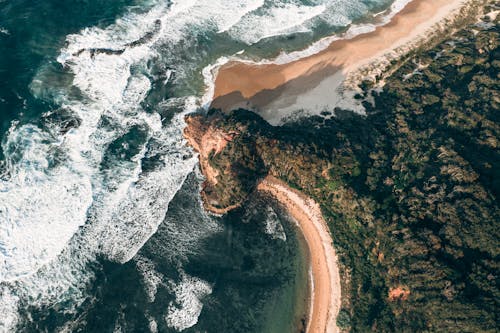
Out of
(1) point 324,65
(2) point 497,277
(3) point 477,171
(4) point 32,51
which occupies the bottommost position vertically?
(2) point 497,277

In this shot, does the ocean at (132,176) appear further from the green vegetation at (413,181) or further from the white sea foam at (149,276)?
the green vegetation at (413,181)

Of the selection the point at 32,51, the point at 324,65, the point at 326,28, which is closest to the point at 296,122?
the point at 324,65

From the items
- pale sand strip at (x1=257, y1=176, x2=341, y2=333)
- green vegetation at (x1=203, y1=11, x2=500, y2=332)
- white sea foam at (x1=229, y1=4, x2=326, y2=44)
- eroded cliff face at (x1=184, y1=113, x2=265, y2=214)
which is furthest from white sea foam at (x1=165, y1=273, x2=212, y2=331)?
white sea foam at (x1=229, y1=4, x2=326, y2=44)

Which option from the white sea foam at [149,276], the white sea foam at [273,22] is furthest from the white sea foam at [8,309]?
the white sea foam at [273,22]

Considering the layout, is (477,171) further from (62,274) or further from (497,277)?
(62,274)

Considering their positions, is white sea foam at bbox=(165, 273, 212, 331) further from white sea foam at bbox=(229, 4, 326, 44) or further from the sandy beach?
white sea foam at bbox=(229, 4, 326, 44)

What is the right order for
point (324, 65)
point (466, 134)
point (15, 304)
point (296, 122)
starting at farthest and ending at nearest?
point (324, 65), point (296, 122), point (466, 134), point (15, 304)

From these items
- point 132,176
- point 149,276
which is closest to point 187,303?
point 149,276

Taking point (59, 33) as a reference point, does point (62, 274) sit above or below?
below
